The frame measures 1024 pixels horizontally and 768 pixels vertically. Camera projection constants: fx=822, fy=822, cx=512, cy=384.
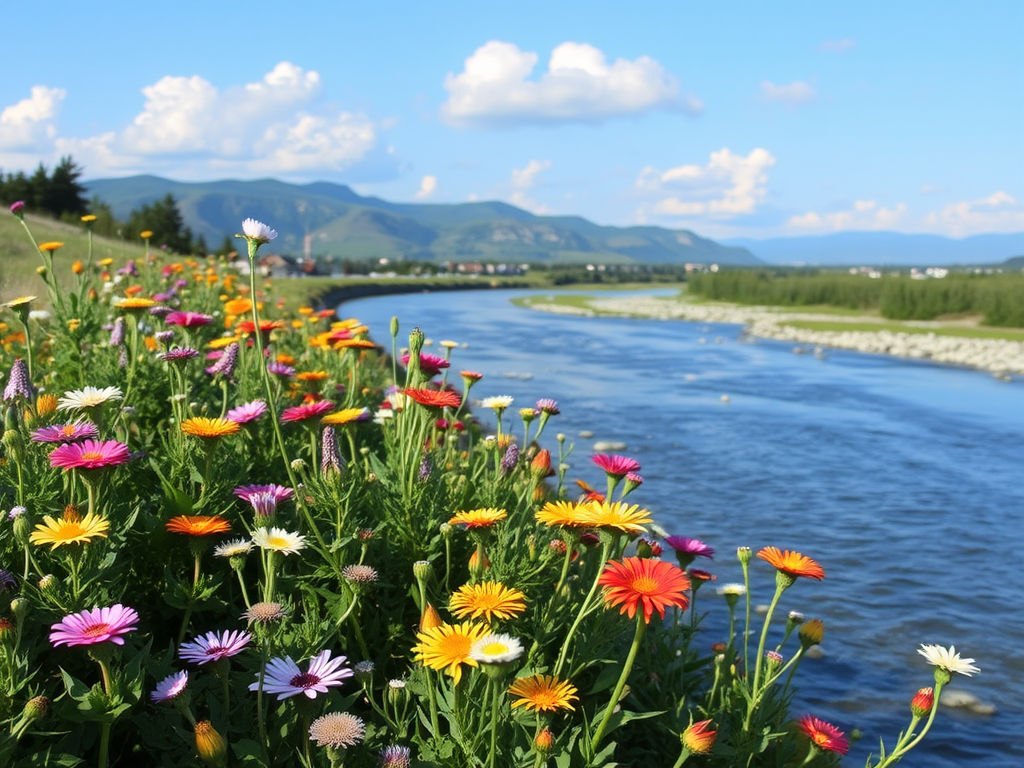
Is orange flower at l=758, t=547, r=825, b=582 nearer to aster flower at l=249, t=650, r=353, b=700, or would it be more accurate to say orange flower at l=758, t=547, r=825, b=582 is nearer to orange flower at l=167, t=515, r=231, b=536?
aster flower at l=249, t=650, r=353, b=700

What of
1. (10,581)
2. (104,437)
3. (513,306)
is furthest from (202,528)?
(513,306)

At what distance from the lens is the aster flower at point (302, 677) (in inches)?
75.5

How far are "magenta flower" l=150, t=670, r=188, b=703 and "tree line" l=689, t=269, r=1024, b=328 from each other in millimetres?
47073

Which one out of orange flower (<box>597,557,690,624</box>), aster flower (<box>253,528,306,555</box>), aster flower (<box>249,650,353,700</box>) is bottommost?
aster flower (<box>249,650,353,700</box>)

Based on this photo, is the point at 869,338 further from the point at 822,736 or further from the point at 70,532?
the point at 70,532

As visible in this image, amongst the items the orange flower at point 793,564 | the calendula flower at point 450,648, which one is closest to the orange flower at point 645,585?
the calendula flower at point 450,648

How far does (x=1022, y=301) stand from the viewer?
41.8m

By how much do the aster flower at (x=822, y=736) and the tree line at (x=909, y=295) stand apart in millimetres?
45348

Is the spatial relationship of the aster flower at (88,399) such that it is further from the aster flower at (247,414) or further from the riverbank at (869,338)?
the riverbank at (869,338)

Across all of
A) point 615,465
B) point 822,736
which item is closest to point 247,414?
point 615,465

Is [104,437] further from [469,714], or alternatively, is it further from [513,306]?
[513,306]

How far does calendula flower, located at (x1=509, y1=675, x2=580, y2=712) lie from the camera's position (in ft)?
6.66

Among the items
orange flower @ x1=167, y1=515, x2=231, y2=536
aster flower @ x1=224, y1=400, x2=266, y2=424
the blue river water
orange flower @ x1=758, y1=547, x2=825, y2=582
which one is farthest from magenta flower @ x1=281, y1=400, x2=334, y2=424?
the blue river water

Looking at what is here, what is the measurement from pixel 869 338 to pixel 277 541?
36.2 metres
